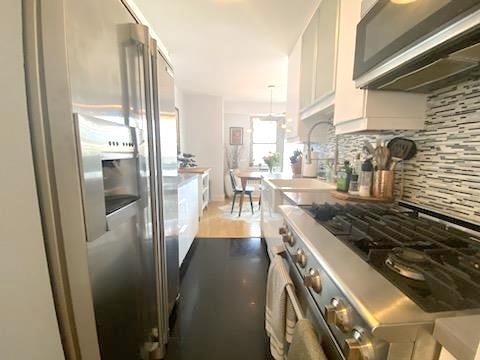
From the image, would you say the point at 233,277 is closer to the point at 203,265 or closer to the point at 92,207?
the point at 203,265

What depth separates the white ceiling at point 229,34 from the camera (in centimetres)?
202

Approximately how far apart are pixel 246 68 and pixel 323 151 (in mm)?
1856

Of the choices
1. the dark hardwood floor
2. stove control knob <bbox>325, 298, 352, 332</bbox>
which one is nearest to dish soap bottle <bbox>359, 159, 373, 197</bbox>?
stove control knob <bbox>325, 298, 352, 332</bbox>

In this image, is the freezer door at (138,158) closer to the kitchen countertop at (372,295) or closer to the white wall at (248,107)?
the kitchen countertop at (372,295)

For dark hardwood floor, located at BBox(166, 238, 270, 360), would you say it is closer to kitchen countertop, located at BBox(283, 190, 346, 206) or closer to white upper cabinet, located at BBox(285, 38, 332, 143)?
kitchen countertop, located at BBox(283, 190, 346, 206)

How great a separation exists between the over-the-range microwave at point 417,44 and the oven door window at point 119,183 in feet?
3.51

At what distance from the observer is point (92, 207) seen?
0.68 metres

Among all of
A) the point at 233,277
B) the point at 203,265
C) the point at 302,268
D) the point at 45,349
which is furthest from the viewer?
the point at 203,265

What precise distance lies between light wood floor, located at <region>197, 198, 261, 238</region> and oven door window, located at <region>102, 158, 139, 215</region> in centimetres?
250

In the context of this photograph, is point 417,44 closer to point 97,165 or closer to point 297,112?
point 97,165

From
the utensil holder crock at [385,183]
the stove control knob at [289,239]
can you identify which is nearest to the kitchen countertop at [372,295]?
the stove control knob at [289,239]

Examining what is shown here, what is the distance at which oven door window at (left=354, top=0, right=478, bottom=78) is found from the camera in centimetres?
60

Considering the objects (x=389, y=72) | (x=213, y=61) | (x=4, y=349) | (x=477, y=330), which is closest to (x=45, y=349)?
(x=4, y=349)

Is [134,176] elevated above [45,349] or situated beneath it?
elevated above
